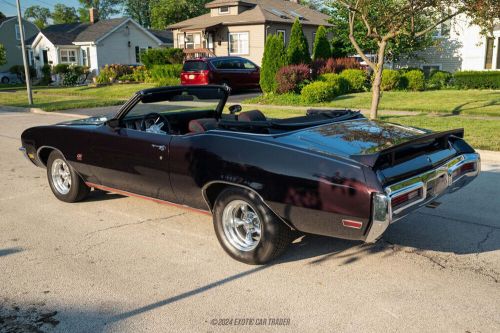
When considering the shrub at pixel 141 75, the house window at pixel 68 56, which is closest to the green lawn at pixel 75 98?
the shrub at pixel 141 75

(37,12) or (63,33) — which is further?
(37,12)

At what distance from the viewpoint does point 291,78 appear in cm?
1916

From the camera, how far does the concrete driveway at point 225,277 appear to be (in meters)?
3.43

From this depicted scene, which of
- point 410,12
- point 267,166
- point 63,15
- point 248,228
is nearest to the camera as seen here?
point 267,166

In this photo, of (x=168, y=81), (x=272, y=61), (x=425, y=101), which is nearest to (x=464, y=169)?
(x=425, y=101)

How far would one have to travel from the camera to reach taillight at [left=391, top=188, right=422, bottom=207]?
3693 millimetres

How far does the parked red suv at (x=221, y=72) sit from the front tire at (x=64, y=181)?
54.6ft

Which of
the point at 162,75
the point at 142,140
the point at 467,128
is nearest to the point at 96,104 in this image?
the point at 162,75

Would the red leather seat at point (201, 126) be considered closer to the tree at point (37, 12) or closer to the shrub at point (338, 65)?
the shrub at point (338, 65)

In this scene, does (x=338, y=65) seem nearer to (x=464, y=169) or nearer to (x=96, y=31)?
(x=464, y=169)

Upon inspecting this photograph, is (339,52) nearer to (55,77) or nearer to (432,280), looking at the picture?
(55,77)

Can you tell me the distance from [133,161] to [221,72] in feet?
59.8

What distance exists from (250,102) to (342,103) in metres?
3.84

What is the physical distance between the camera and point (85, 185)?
607 cm
